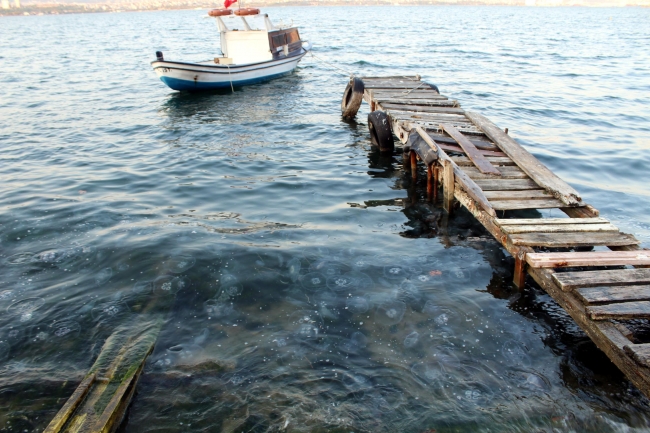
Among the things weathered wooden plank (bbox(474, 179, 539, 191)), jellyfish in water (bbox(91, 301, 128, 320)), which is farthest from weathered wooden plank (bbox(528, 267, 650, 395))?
jellyfish in water (bbox(91, 301, 128, 320))

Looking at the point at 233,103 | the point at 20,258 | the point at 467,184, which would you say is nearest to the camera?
the point at 20,258

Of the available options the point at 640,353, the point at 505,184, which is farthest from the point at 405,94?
the point at 640,353

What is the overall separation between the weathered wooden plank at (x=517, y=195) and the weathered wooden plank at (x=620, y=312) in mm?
3268

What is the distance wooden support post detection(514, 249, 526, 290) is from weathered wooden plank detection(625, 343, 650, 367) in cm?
201

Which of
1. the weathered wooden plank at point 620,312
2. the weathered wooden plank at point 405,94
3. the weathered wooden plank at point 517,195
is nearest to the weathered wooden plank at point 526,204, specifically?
Answer: the weathered wooden plank at point 517,195

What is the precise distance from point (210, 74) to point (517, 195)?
55.1 ft

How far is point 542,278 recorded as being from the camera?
6262mm

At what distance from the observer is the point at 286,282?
752cm

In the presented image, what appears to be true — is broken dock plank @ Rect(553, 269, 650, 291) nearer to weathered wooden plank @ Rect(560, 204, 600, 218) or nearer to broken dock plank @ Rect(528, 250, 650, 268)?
broken dock plank @ Rect(528, 250, 650, 268)

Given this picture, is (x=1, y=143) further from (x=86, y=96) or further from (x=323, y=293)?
(x=323, y=293)

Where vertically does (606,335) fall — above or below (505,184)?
below

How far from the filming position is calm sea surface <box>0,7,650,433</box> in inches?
206

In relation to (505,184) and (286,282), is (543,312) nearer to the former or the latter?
(505,184)

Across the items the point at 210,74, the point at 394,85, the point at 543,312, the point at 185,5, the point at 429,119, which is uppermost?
the point at 185,5
